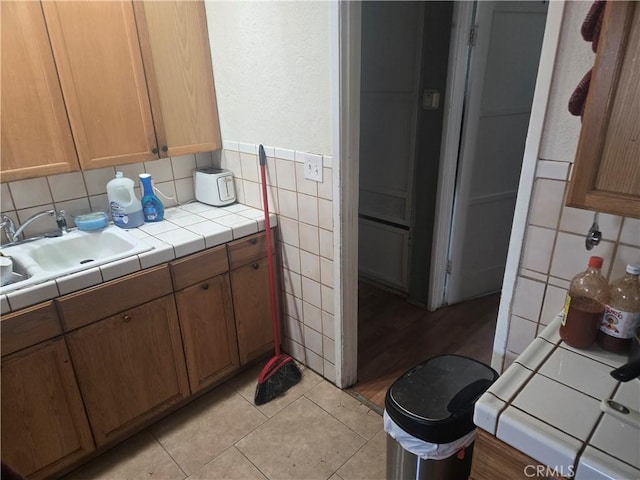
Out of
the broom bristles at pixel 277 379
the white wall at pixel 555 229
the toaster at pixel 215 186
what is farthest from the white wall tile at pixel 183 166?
the white wall at pixel 555 229

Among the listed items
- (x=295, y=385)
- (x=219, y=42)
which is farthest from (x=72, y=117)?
(x=295, y=385)

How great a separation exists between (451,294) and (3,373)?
7.76 ft

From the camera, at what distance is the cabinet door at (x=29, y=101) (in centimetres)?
144

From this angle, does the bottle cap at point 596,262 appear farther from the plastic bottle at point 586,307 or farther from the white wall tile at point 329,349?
the white wall tile at point 329,349

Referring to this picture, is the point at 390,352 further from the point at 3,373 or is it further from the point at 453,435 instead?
the point at 3,373

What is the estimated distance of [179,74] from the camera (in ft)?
6.27

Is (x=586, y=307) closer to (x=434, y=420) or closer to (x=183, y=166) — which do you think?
(x=434, y=420)

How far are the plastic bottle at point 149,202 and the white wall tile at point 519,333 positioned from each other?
63.1 inches

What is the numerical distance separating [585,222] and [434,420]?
70 centimetres

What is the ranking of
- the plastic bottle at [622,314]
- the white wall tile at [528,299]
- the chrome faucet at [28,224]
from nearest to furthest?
the plastic bottle at [622,314]
the white wall tile at [528,299]
the chrome faucet at [28,224]

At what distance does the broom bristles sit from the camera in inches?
78.1

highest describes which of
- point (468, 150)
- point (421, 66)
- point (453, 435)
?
point (421, 66)

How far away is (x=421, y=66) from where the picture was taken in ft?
7.55

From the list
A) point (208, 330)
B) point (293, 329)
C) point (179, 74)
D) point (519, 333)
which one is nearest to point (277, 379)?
point (293, 329)
